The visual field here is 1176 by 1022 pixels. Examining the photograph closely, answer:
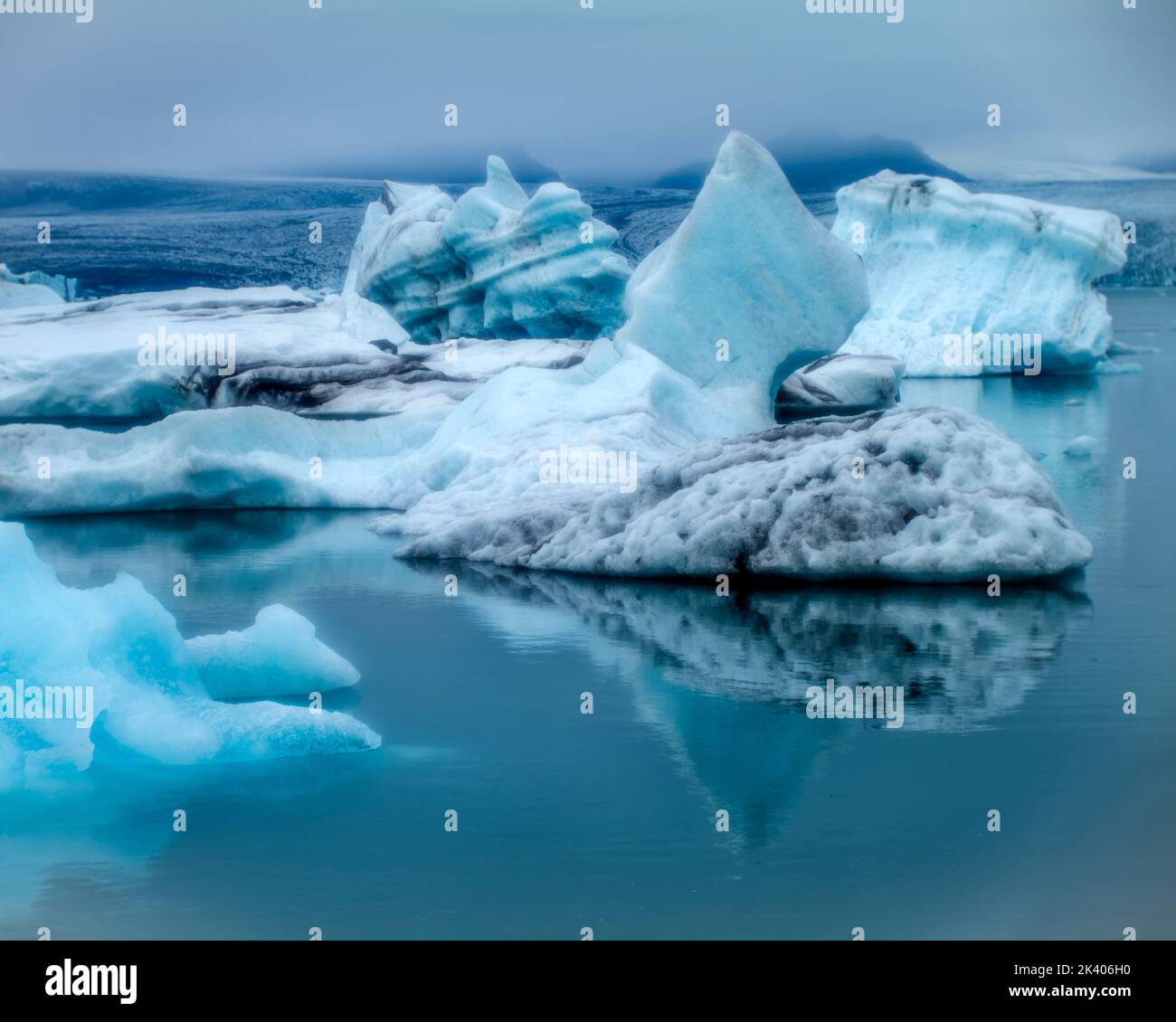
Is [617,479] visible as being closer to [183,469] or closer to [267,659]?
[183,469]

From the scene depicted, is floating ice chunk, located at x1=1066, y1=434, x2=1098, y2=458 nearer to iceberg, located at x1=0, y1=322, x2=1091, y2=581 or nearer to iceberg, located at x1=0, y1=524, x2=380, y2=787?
iceberg, located at x1=0, y1=322, x2=1091, y2=581

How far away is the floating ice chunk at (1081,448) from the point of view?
10719 mm

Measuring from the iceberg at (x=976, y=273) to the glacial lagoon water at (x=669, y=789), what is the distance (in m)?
14.2

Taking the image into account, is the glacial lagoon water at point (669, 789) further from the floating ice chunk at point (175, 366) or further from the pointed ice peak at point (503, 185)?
the pointed ice peak at point (503, 185)

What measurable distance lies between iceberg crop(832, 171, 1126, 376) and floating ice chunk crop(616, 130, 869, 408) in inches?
339

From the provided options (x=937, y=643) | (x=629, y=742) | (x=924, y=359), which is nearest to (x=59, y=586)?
(x=629, y=742)

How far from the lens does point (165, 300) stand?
17.6 m

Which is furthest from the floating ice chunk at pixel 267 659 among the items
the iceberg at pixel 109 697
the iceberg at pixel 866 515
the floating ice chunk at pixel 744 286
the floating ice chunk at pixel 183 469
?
the floating ice chunk at pixel 744 286

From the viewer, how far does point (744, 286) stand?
10.8m

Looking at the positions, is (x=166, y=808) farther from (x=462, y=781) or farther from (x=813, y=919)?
(x=813, y=919)

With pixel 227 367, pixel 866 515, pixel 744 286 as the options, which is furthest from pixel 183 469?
pixel 227 367

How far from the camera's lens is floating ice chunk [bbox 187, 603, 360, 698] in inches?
181

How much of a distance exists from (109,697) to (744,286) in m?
7.57

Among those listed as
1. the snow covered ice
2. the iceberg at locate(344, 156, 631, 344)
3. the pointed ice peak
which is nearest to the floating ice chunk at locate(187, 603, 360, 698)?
the snow covered ice
